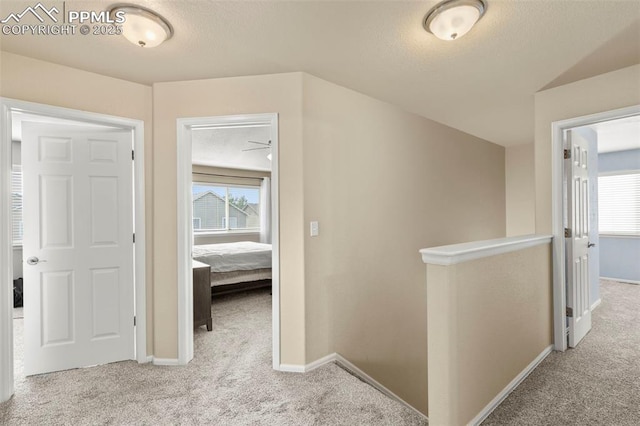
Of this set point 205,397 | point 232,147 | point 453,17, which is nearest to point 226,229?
point 232,147

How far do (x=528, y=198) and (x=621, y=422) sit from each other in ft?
12.8

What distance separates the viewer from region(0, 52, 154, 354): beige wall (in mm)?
2205

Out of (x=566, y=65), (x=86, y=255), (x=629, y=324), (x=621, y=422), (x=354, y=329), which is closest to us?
(x=621, y=422)

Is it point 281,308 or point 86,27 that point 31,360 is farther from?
point 86,27

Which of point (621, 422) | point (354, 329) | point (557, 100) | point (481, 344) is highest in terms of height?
point (557, 100)

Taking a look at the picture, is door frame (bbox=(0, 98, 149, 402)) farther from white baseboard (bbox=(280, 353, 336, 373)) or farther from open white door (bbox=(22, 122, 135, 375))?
white baseboard (bbox=(280, 353, 336, 373))

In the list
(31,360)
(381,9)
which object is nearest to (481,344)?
(381,9)

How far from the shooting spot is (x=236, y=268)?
4.72 metres

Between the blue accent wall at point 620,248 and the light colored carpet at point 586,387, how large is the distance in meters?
2.69

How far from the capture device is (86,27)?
1878mm

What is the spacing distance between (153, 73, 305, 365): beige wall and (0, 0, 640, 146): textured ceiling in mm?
113

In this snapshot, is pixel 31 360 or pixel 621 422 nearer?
pixel 621 422

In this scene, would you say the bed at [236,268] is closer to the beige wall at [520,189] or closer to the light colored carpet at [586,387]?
the light colored carpet at [586,387]

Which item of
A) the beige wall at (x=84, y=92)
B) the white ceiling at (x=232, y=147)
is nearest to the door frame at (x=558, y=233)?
the white ceiling at (x=232, y=147)
